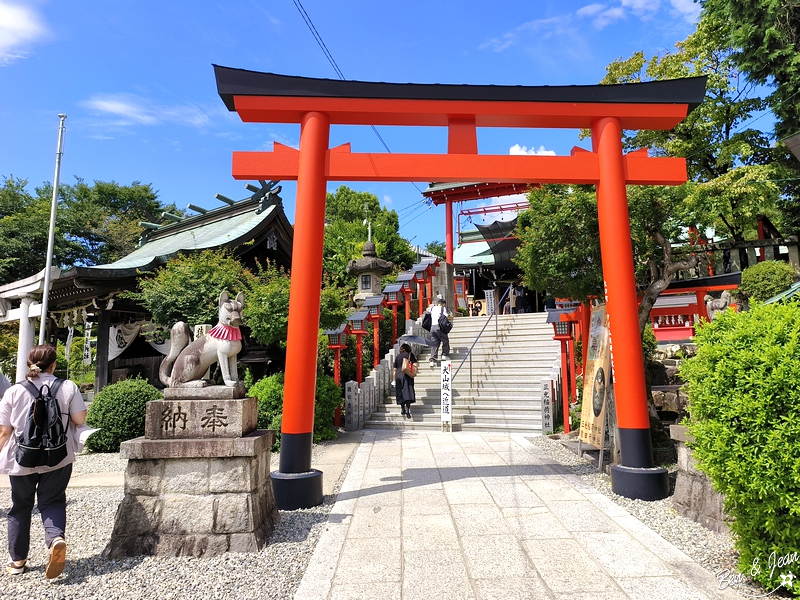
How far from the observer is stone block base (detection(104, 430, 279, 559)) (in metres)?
3.76

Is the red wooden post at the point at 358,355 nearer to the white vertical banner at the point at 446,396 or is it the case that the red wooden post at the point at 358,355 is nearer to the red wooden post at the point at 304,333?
the white vertical banner at the point at 446,396

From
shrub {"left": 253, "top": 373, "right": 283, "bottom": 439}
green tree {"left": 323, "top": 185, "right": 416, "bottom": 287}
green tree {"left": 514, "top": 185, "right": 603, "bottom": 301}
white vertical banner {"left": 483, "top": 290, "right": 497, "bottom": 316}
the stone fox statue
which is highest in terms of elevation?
green tree {"left": 323, "top": 185, "right": 416, "bottom": 287}

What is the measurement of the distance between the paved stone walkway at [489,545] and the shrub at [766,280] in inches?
380

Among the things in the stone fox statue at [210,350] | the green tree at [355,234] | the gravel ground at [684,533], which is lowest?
the gravel ground at [684,533]

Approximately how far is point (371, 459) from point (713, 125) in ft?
46.9

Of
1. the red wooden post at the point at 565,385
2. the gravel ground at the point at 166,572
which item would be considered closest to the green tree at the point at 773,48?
the red wooden post at the point at 565,385

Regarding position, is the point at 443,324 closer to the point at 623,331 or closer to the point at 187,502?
the point at 623,331

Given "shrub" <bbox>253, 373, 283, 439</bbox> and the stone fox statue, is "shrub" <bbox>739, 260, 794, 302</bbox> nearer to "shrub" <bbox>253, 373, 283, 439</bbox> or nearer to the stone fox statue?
"shrub" <bbox>253, 373, 283, 439</bbox>

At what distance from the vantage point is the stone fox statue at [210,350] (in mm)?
4309

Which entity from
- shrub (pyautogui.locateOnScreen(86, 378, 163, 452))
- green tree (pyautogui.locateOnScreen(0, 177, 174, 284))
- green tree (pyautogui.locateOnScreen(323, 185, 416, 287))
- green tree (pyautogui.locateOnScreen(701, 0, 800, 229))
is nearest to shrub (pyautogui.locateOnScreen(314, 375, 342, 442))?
shrub (pyautogui.locateOnScreen(86, 378, 163, 452))

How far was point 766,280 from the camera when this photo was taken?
1252 centimetres

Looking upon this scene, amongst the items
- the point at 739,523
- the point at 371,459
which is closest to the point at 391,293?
the point at 371,459

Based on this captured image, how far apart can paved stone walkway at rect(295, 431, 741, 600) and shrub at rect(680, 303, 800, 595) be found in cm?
48

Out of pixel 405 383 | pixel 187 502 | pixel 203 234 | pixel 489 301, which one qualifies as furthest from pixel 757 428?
pixel 489 301
